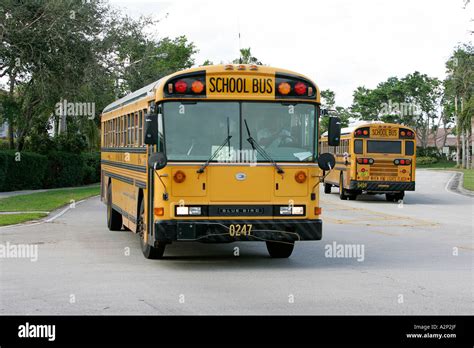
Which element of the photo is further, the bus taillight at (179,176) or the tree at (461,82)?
the tree at (461,82)

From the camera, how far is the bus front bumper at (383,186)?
3164 cm

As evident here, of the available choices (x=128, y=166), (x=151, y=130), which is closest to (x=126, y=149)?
(x=128, y=166)

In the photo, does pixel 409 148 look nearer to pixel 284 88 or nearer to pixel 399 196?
pixel 399 196

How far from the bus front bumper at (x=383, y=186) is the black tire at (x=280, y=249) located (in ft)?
58.3

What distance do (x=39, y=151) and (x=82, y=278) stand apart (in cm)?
3060

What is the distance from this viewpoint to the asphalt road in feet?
31.7

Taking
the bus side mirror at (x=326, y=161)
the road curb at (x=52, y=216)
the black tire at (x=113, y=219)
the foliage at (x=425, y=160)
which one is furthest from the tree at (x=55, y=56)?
the foliage at (x=425, y=160)

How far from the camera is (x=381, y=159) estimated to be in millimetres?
31891

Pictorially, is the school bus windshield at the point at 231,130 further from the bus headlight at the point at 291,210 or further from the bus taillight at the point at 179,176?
the bus headlight at the point at 291,210

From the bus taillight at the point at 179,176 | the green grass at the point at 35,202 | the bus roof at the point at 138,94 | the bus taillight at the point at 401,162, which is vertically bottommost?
the green grass at the point at 35,202

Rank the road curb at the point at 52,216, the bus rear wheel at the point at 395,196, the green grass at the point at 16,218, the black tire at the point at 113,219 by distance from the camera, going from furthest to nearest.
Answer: the bus rear wheel at the point at 395,196, the road curb at the point at 52,216, the green grass at the point at 16,218, the black tire at the point at 113,219

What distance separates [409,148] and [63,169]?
58.3ft

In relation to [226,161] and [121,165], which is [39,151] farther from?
[226,161]

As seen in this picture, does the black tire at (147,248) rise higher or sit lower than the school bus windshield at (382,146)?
lower
